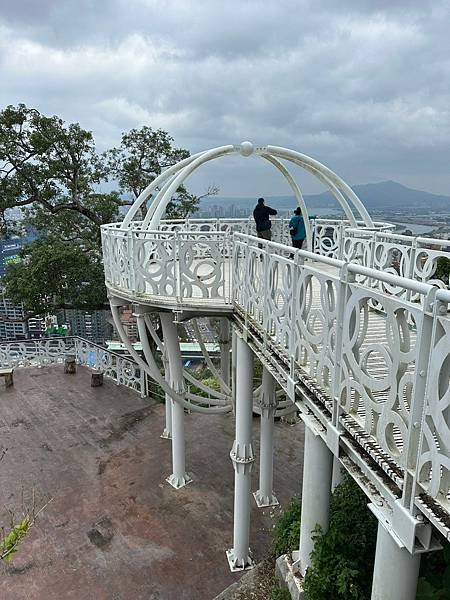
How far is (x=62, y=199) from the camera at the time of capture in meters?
15.6

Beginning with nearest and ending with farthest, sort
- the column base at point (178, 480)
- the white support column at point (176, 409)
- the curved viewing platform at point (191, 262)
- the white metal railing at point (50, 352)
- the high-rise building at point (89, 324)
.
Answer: the curved viewing platform at point (191, 262)
the white support column at point (176, 409)
the column base at point (178, 480)
the white metal railing at point (50, 352)
the high-rise building at point (89, 324)

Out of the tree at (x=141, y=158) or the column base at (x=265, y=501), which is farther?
the tree at (x=141, y=158)

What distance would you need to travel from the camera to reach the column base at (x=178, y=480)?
9.25m

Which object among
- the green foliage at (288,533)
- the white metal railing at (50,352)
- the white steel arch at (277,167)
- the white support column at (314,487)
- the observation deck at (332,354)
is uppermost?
the white steel arch at (277,167)

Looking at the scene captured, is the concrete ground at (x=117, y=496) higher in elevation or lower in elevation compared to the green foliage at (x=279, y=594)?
lower

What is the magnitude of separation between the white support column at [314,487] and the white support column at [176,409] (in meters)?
5.00

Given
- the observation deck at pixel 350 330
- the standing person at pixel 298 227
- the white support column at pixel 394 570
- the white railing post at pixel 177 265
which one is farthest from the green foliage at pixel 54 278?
the white support column at pixel 394 570

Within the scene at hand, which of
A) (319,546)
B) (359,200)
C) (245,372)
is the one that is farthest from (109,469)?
(359,200)

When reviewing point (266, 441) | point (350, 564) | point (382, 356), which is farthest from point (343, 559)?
point (266, 441)

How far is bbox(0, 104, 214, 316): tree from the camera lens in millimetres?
13953

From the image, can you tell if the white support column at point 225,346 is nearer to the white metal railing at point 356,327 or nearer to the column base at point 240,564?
the white metal railing at point 356,327

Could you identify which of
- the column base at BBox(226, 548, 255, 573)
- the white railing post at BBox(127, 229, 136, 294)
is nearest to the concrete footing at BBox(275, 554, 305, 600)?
the column base at BBox(226, 548, 255, 573)

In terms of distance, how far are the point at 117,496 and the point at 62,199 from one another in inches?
445

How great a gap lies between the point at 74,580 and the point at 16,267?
11127 mm
